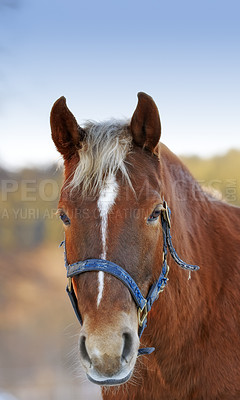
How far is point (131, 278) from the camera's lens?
247 cm

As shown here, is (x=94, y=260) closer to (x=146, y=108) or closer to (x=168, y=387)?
(x=146, y=108)

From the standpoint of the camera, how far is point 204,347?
10.7 ft

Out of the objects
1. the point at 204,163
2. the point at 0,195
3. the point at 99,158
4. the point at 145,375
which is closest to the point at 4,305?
the point at 0,195

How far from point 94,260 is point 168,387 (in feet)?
5.12

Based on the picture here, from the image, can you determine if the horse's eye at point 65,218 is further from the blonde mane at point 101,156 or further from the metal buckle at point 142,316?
the metal buckle at point 142,316

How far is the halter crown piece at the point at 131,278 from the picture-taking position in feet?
7.86

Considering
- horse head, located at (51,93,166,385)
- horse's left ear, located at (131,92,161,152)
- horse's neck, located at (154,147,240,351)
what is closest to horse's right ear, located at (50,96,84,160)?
horse head, located at (51,93,166,385)

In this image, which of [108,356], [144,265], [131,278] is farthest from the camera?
[144,265]

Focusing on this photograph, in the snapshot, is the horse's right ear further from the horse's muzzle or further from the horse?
the horse's muzzle

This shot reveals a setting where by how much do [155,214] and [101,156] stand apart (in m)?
0.57

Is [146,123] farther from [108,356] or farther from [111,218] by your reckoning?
[108,356]

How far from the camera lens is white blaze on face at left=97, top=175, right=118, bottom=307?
7.84 feet

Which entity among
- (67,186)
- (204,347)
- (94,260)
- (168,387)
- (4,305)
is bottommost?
(4,305)

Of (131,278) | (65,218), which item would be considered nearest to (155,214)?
(131,278)
